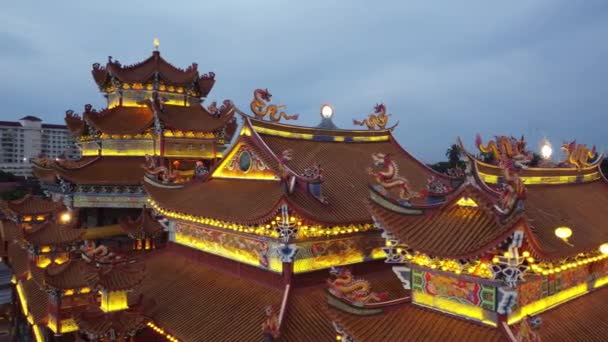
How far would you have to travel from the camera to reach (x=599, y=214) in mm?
11414

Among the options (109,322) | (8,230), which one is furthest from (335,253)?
(8,230)

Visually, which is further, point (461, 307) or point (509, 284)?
point (461, 307)

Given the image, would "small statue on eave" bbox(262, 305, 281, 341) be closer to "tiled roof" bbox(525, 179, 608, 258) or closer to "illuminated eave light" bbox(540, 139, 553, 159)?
"tiled roof" bbox(525, 179, 608, 258)

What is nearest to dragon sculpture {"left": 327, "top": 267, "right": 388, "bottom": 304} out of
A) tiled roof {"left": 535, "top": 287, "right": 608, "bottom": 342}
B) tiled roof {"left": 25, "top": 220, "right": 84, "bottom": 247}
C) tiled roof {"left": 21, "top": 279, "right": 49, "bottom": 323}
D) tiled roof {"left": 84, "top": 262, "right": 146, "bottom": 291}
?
tiled roof {"left": 535, "top": 287, "right": 608, "bottom": 342}

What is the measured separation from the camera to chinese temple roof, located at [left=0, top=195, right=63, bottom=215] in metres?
21.3

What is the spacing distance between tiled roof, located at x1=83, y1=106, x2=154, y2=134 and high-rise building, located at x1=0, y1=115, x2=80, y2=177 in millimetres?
74764

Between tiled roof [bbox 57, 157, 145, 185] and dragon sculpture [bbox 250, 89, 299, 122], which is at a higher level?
dragon sculpture [bbox 250, 89, 299, 122]

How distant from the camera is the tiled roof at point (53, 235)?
17.3m

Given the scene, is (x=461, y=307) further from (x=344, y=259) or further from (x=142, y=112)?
(x=142, y=112)

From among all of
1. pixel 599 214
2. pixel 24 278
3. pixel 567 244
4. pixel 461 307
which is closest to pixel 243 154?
pixel 461 307

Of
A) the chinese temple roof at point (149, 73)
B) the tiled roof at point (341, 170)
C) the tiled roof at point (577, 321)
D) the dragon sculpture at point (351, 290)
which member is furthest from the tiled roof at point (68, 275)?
the chinese temple roof at point (149, 73)

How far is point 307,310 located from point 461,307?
3827 millimetres

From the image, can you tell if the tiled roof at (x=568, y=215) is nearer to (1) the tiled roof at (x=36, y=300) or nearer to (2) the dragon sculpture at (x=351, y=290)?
(2) the dragon sculpture at (x=351, y=290)

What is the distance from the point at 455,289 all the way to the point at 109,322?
9.74 metres
